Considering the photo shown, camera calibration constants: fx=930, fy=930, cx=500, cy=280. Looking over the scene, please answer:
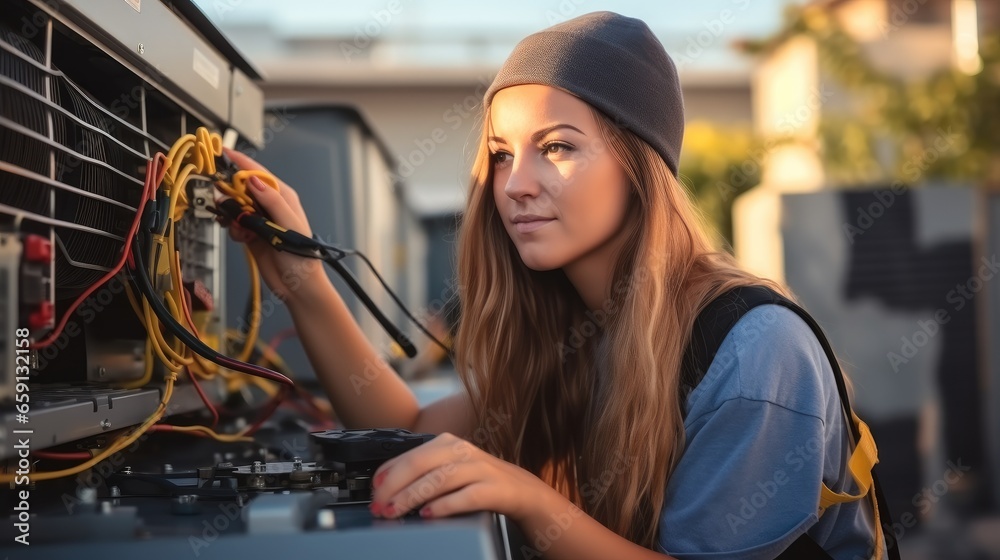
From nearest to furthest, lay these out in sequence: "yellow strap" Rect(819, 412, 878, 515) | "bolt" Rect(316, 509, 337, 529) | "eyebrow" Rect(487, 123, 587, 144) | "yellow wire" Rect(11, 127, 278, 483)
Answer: "bolt" Rect(316, 509, 337, 529), "yellow wire" Rect(11, 127, 278, 483), "yellow strap" Rect(819, 412, 878, 515), "eyebrow" Rect(487, 123, 587, 144)

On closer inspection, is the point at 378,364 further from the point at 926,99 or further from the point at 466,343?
the point at 926,99

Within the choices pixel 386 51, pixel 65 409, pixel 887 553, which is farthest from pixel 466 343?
pixel 386 51

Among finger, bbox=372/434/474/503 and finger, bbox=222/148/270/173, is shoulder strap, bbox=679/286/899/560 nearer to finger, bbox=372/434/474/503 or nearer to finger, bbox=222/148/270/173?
finger, bbox=372/434/474/503

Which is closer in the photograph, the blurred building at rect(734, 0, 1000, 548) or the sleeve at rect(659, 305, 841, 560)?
the sleeve at rect(659, 305, 841, 560)

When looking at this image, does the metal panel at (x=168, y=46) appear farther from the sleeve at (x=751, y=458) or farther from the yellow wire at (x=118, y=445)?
the sleeve at (x=751, y=458)

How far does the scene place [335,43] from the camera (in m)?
14.6

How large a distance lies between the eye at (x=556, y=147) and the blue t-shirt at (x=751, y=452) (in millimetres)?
435

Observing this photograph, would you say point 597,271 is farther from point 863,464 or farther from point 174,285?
point 174,285

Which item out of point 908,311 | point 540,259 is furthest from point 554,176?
point 908,311

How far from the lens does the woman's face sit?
160cm

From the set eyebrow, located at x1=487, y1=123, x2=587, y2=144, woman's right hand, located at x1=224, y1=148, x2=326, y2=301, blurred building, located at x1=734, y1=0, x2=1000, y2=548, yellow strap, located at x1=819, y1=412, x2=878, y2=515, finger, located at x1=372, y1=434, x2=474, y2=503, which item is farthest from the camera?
blurred building, located at x1=734, y1=0, x2=1000, y2=548

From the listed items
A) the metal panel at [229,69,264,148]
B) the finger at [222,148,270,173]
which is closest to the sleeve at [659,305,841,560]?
the finger at [222,148,270,173]

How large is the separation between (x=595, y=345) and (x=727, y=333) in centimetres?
53

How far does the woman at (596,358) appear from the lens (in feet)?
4.11
